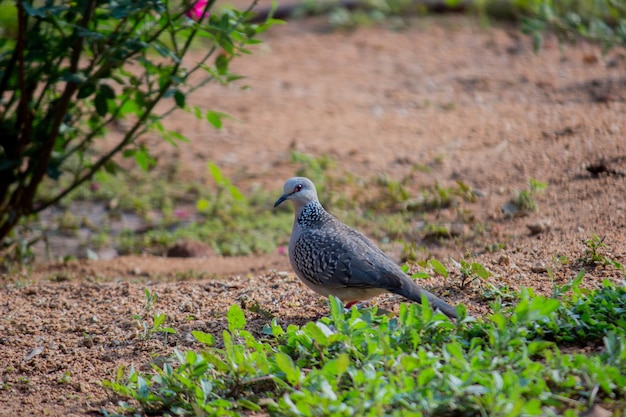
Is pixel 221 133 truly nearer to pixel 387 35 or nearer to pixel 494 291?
pixel 387 35

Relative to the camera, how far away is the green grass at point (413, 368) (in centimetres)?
332

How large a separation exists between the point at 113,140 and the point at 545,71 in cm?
504

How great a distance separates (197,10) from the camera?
16.5 feet

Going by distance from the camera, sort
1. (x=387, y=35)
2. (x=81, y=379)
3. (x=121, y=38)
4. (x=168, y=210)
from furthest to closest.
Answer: (x=387, y=35) < (x=168, y=210) < (x=121, y=38) < (x=81, y=379)

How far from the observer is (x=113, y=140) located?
868cm

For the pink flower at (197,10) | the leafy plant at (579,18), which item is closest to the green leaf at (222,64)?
the pink flower at (197,10)

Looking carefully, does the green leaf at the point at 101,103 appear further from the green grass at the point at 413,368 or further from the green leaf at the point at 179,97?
the green grass at the point at 413,368

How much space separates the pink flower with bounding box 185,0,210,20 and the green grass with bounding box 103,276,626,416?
202cm

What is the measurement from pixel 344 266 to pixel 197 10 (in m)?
1.84

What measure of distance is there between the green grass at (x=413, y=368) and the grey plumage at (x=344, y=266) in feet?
0.90

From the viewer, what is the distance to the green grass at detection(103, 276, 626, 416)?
10.9 ft

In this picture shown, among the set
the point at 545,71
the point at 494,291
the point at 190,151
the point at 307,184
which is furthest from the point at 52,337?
the point at 545,71

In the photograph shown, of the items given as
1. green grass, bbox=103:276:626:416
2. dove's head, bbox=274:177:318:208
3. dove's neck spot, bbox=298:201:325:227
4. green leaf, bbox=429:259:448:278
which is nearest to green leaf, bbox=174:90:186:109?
dove's head, bbox=274:177:318:208

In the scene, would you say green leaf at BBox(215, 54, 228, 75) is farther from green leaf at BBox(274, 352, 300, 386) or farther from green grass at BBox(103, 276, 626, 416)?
green leaf at BBox(274, 352, 300, 386)
